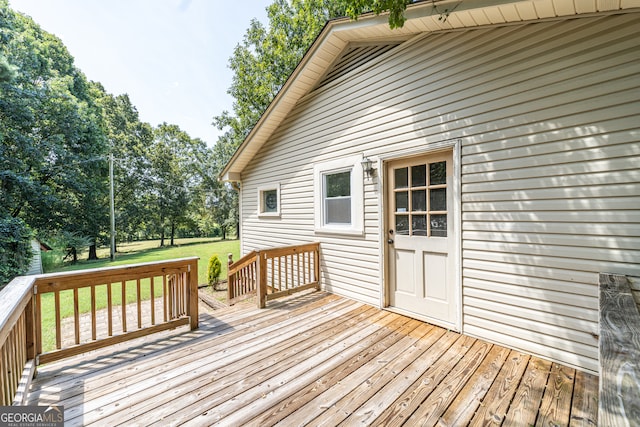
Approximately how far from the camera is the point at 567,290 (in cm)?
238

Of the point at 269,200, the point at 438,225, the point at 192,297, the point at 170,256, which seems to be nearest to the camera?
the point at 192,297

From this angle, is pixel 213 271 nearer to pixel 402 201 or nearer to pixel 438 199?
pixel 402 201

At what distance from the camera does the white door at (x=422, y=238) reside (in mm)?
3172

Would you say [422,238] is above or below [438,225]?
below

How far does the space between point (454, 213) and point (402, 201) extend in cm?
75

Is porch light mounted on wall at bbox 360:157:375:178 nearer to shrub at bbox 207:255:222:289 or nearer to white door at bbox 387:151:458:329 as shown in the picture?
white door at bbox 387:151:458:329

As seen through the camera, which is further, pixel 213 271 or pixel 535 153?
pixel 213 271

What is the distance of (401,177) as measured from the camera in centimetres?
367

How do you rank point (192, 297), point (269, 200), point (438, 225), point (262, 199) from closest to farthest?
point (192, 297)
point (438, 225)
point (269, 200)
point (262, 199)

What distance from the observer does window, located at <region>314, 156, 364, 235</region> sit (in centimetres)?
412

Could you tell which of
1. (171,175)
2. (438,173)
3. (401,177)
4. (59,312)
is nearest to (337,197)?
(401,177)

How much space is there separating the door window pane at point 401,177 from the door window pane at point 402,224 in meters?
0.44

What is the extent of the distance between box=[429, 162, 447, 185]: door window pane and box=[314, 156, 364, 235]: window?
1.07 m

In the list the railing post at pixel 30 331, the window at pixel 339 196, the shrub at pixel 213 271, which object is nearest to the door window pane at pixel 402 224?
the window at pixel 339 196
